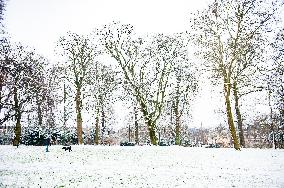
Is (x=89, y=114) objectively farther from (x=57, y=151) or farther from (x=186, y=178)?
(x=186, y=178)

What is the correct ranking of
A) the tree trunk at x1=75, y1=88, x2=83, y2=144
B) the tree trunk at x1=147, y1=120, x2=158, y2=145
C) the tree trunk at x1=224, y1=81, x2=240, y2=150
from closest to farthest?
1. the tree trunk at x1=224, y1=81, x2=240, y2=150
2. the tree trunk at x1=147, y1=120, x2=158, y2=145
3. the tree trunk at x1=75, y1=88, x2=83, y2=144

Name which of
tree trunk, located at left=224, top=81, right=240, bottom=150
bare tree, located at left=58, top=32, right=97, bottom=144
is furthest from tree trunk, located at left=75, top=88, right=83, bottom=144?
tree trunk, located at left=224, top=81, right=240, bottom=150

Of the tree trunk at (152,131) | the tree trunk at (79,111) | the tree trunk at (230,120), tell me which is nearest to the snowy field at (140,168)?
the tree trunk at (230,120)

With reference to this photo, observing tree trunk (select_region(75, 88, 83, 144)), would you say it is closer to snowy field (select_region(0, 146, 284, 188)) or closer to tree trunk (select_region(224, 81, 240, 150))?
snowy field (select_region(0, 146, 284, 188))

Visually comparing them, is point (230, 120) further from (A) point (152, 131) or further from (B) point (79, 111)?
(B) point (79, 111)

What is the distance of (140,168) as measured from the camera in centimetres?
2148

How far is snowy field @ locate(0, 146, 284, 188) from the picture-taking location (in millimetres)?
15328

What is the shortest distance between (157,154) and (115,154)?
387 centimetres

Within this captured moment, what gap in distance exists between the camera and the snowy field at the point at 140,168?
50.3 feet

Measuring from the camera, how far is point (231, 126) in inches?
1118

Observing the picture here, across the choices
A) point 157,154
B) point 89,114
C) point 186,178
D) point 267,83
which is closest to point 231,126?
point 157,154

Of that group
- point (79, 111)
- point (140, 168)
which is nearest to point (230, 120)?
point (140, 168)

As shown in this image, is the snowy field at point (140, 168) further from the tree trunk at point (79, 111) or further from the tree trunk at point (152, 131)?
the tree trunk at point (79, 111)

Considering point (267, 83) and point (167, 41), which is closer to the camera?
point (267, 83)
